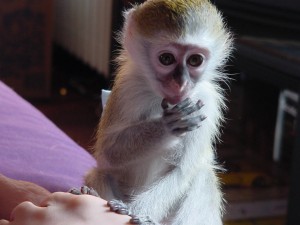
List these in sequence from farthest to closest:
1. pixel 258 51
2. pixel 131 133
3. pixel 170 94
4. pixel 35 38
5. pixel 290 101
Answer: pixel 35 38 → pixel 290 101 → pixel 258 51 → pixel 131 133 → pixel 170 94

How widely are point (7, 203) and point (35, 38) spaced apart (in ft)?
7.61

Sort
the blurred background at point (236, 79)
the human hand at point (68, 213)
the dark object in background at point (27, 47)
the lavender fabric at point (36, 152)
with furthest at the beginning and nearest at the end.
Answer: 1. the dark object in background at point (27, 47)
2. the blurred background at point (236, 79)
3. the lavender fabric at point (36, 152)
4. the human hand at point (68, 213)

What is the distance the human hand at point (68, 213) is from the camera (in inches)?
23.4

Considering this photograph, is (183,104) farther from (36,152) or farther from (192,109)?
(36,152)

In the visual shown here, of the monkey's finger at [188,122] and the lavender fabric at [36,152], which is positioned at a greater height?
the monkey's finger at [188,122]

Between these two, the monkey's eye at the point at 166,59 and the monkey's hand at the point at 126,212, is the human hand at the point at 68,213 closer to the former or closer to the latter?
the monkey's hand at the point at 126,212

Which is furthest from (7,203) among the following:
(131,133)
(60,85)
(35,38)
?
(60,85)

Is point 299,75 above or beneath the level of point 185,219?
above

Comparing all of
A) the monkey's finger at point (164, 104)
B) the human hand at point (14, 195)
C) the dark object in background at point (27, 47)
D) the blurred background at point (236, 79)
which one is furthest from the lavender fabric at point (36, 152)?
the dark object in background at point (27, 47)

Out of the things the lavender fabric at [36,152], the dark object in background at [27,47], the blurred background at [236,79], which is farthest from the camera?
the dark object in background at [27,47]

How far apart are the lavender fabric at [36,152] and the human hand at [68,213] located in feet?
1.41

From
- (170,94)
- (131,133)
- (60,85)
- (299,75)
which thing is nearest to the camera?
(170,94)

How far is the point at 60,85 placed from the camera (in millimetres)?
3312

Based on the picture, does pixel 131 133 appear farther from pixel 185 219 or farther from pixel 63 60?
pixel 63 60
